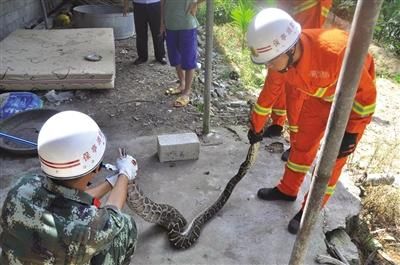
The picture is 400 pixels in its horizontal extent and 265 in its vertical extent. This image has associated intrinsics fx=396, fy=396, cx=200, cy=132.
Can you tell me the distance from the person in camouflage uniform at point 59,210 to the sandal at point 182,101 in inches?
121

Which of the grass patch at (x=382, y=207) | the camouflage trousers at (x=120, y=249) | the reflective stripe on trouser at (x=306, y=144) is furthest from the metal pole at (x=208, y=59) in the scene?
the camouflage trousers at (x=120, y=249)

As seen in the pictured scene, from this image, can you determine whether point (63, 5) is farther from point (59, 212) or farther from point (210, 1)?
point (59, 212)

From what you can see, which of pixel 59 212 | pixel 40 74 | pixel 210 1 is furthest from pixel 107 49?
pixel 59 212

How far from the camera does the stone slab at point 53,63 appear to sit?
15.3 feet

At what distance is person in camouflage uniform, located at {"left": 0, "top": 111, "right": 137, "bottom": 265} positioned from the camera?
1.59 metres

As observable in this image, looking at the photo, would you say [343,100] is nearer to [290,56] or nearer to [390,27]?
[290,56]

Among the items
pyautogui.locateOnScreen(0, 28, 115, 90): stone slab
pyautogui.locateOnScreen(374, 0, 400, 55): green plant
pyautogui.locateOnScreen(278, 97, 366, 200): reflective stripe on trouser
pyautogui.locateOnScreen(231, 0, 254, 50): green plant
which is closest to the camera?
pyautogui.locateOnScreen(278, 97, 366, 200): reflective stripe on trouser

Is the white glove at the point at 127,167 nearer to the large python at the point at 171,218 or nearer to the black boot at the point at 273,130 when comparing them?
the large python at the point at 171,218

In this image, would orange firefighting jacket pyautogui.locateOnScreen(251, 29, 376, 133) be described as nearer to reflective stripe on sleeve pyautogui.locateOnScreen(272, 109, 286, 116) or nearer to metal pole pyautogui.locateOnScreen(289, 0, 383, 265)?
metal pole pyautogui.locateOnScreen(289, 0, 383, 265)

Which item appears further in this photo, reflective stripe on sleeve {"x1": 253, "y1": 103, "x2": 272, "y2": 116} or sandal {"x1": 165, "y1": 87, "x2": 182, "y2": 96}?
sandal {"x1": 165, "y1": 87, "x2": 182, "y2": 96}

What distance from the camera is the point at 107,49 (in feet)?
17.9

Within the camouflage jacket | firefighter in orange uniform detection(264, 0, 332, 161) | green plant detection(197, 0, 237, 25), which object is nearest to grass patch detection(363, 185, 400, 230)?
firefighter in orange uniform detection(264, 0, 332, 161)

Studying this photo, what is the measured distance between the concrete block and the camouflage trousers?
163cm

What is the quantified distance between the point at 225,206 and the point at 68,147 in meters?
1.83
